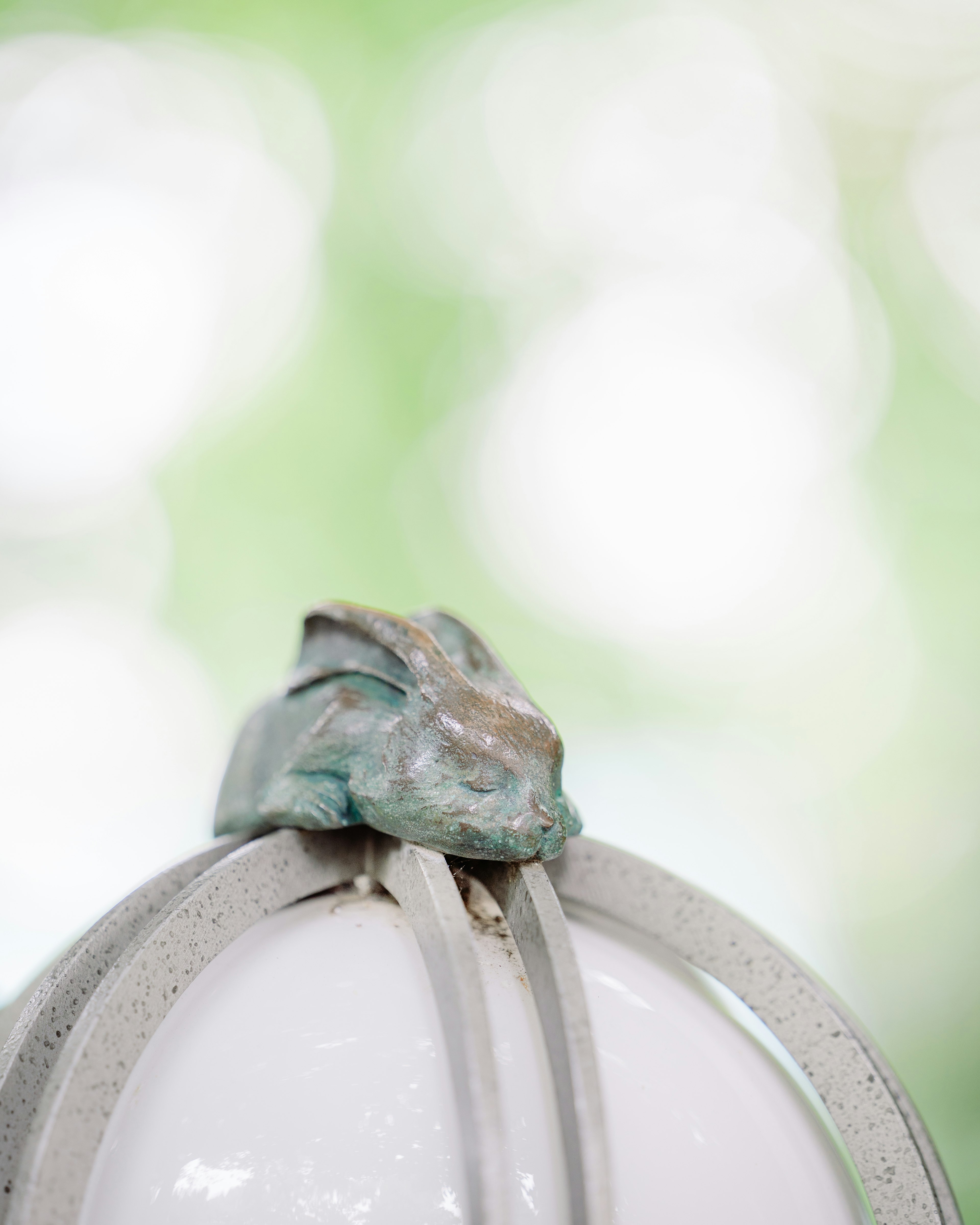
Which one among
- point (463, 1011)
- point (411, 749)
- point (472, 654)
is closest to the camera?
point (463, 1011)

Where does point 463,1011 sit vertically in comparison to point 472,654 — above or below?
below

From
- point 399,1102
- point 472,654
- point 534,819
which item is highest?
point 472,654

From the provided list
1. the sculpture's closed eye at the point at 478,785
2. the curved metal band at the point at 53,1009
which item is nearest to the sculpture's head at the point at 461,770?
the sculpture's closed eye at the point at 478,785

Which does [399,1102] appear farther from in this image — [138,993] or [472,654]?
[472,654]

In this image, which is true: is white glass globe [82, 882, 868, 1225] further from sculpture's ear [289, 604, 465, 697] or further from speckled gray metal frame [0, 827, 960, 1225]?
sculpture's ear [289, 604, 465, 697]

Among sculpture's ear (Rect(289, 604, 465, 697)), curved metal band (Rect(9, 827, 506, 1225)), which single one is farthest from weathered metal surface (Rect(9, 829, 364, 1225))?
sculpture's ear (Rect(289, 604, 465, 697))

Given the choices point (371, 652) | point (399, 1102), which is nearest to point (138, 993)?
point (399, 1102)

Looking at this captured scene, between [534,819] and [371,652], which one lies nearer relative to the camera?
[534,819]
